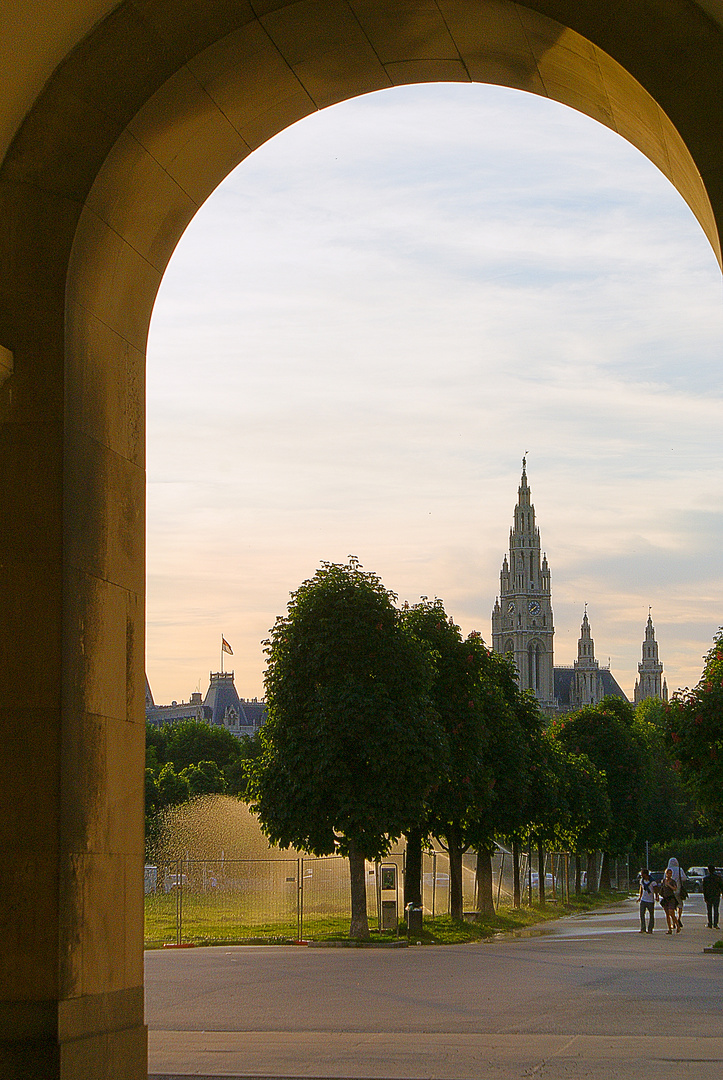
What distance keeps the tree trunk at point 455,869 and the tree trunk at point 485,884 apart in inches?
94.9

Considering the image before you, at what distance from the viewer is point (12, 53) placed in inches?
382

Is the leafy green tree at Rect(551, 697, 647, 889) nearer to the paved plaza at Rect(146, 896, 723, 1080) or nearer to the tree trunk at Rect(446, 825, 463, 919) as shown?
A: the tree trunk at Rect(446, 825, 463, 919)

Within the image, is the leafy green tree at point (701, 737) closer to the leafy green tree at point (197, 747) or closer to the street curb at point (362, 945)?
the street curb at point (362, 945)

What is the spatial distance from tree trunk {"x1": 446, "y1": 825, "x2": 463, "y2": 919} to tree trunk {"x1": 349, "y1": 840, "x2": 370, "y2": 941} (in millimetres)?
8253

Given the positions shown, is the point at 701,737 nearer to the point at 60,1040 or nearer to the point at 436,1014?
the point at 436,1014

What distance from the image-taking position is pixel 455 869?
43.9 meters

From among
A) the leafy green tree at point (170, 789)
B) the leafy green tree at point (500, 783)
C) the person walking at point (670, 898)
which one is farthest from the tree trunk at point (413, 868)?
the leafy green tree at point (170, 789)

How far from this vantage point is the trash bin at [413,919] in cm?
3563

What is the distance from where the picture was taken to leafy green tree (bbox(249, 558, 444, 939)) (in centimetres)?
3247

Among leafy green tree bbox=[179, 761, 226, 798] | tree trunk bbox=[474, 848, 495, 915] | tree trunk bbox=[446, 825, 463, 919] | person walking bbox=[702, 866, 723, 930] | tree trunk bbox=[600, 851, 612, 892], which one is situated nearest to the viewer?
person walking bbox=[702, 866, 723, 930]

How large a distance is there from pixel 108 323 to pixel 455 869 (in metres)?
35.9

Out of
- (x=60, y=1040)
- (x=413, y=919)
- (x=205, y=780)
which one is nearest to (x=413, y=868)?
(x=413, y=919)

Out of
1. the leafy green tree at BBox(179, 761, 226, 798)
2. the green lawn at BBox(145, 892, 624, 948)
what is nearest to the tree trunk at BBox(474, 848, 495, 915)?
the green lawn at BBox(145, 892, 624, 948)

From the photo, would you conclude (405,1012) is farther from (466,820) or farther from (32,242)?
(466,820)
